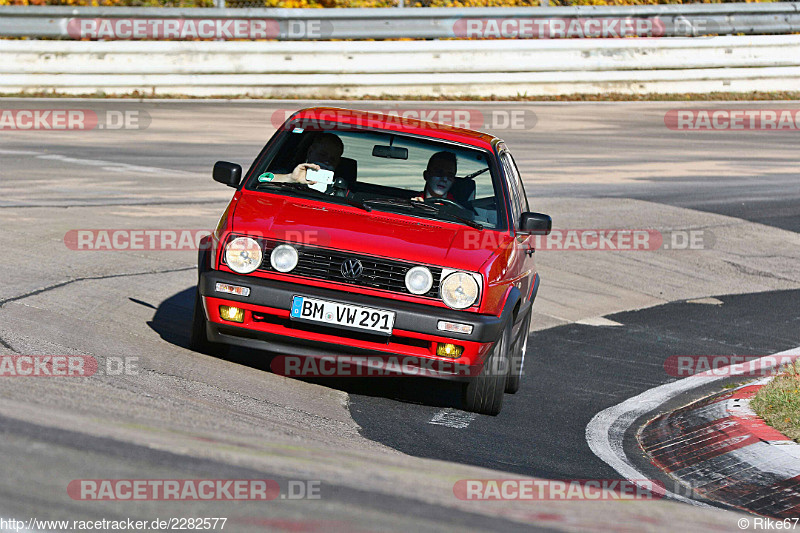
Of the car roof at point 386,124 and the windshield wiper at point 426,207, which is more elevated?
the car roof at point 386,124

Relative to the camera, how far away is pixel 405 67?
21.9m

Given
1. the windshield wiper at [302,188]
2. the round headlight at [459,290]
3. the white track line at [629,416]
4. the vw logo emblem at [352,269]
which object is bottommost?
the white track line at [629,416]

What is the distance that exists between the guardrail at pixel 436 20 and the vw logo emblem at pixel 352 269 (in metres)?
15.5

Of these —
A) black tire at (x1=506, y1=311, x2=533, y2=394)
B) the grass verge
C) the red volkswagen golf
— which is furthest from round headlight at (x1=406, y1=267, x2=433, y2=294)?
the grass verge

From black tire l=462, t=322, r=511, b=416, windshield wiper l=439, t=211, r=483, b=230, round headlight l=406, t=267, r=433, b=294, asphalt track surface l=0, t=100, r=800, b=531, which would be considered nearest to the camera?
asphalt track surface l=0, t=100, r=800, b=531

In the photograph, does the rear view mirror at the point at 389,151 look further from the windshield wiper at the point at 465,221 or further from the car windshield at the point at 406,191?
the windshield wiper at the point at 465,221

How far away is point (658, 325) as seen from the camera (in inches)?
399

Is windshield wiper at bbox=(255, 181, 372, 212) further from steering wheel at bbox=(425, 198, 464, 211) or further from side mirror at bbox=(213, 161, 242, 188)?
steering wheel at bbox=(425, 198, 464, 211)

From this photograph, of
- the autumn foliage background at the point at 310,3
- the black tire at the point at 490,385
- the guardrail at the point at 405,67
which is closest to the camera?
the black tire at the point at 490,385

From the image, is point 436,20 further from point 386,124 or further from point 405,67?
point 386,124

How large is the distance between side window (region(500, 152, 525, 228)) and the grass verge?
6.22ft

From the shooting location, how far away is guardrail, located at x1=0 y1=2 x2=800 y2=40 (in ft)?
67.6

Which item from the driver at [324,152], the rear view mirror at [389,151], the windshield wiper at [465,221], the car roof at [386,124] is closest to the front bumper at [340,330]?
the windshield wiper at [465,221]

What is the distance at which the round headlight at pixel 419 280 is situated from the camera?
6.44m
